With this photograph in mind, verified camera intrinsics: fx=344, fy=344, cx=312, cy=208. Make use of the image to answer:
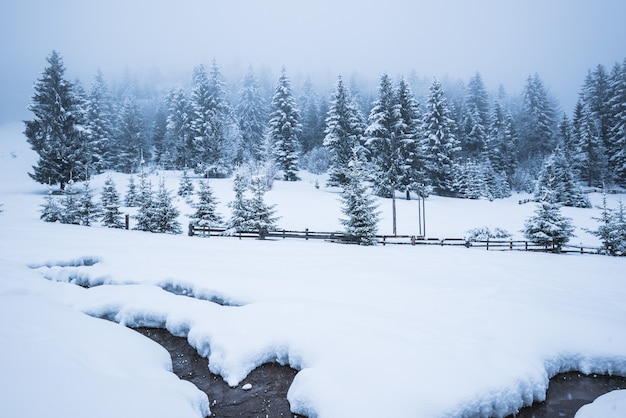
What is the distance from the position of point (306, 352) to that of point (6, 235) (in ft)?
69.4

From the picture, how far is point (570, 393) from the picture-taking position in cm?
793

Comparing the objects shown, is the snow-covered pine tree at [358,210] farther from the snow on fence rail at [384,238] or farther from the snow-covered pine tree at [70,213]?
the snow-covered pine tree at [70,213]

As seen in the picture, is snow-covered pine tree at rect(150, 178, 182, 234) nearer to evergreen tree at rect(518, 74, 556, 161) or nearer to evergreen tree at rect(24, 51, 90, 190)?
evergreen tree at rect(24, 51, 90, 190)

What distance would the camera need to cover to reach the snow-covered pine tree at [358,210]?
22.9 m

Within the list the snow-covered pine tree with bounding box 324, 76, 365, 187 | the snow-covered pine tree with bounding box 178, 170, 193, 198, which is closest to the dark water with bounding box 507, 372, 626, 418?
the snow-covered pine tree with bounding box 178, 170, 193, 198

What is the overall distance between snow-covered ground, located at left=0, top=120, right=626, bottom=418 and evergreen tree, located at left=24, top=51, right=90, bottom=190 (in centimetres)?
1899

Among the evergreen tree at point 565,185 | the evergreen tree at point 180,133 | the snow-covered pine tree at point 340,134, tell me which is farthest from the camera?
the evergreen tree at point 180,133

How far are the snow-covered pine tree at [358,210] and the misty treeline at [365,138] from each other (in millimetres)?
8027

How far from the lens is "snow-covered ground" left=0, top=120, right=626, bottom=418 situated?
6602 millimetres

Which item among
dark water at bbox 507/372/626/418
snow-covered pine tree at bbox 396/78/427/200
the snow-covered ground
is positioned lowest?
dark water at bbox 507/372/626/418

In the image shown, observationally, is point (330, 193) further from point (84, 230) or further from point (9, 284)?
point (9, 284)

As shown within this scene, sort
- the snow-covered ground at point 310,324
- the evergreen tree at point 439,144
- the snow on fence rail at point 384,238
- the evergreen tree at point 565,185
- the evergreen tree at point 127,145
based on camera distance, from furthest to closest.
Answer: the evergreen tree at point 127,145, the evergreen tree at point 439,144, the evergreen tree at point 565,185, the snow on fence rail at point 384,238, the snow-covered ground at point 310,324

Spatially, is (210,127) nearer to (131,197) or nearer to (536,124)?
(131,197)

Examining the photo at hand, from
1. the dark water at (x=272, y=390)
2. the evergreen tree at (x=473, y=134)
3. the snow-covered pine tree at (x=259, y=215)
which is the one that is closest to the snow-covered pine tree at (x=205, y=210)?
the snow-covered pine tree at (x=259, y=215)
